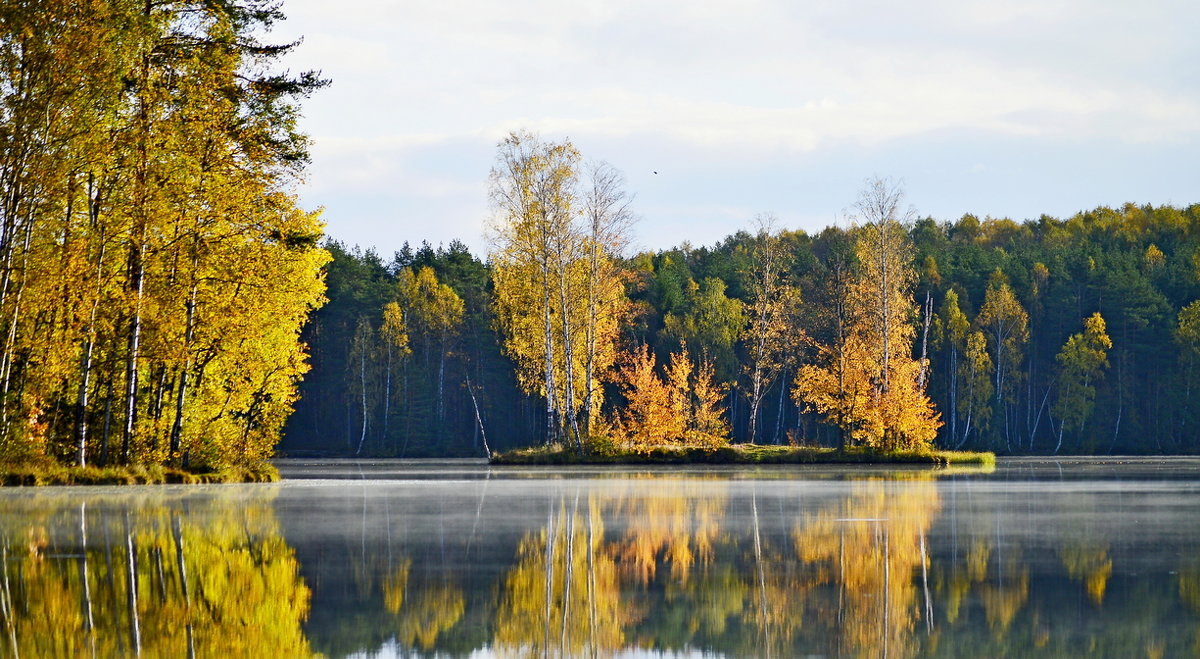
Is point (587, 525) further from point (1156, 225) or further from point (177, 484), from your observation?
point (1156, 225)

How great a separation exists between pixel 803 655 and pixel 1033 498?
16686 millimetres

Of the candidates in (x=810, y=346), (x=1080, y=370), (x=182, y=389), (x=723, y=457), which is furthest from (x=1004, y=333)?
(x=182, y=389)

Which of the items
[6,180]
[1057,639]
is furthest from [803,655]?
[6,180]

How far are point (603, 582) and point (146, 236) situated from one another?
2341cm

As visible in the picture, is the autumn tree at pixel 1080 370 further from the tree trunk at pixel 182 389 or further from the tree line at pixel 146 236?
the tree trunk at pixel 182 389

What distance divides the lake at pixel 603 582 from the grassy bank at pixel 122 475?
29.1 ft

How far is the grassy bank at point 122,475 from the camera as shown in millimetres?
27547

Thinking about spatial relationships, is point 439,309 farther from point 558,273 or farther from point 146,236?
point 146,236

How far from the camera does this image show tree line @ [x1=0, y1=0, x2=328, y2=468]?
27.1 meters

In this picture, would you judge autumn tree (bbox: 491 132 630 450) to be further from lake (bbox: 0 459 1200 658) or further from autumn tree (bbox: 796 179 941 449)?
lake (bbox: 0 459 1200 658)

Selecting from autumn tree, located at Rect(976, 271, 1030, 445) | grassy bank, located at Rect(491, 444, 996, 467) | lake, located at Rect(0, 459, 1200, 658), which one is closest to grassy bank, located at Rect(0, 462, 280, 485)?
lake, located at Rect(0, 459, 1200, 658)

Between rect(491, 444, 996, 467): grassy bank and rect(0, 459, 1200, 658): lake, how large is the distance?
3017cm

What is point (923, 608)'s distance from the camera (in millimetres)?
8555

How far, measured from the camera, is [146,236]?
30734 mm
